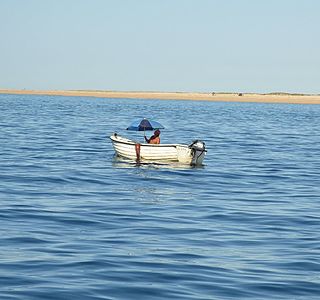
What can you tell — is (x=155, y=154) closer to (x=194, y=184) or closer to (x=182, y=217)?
(x=194, y=184)

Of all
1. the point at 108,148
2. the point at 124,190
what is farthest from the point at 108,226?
the point at 108,148

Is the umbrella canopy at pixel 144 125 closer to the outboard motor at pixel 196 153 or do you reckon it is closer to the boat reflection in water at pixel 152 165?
the boat reflection in water at pixel 152 165

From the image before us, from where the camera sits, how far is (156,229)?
1970 centimetres

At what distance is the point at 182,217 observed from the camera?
21.7m

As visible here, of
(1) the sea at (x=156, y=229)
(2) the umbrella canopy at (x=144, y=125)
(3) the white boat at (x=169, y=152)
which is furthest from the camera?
(2) the umbrella canopy at (x=144, y=125)

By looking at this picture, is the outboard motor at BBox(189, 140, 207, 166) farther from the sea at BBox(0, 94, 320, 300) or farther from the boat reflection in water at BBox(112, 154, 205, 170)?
the sea at BBox(0, 94, 320, 300)

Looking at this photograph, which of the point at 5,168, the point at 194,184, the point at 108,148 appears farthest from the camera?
the point at 108,148

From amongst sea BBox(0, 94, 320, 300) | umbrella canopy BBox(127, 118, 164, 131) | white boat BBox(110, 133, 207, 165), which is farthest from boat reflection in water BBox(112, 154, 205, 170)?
umbrella canopy BBox(127, 118, 164, 131)

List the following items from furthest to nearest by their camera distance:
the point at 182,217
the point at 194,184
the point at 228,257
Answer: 1. the point at 194,184
2. the point at 182,217
3. the point at 228,257

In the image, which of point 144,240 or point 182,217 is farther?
point 182,217

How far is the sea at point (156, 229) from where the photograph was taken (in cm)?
1431

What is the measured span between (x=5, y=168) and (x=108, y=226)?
14.6 m

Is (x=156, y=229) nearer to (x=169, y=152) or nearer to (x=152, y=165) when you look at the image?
(x=152, y=165)

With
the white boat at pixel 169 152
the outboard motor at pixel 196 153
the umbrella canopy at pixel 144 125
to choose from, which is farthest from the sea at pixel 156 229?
the umbrella canopy at pixel 144 125
